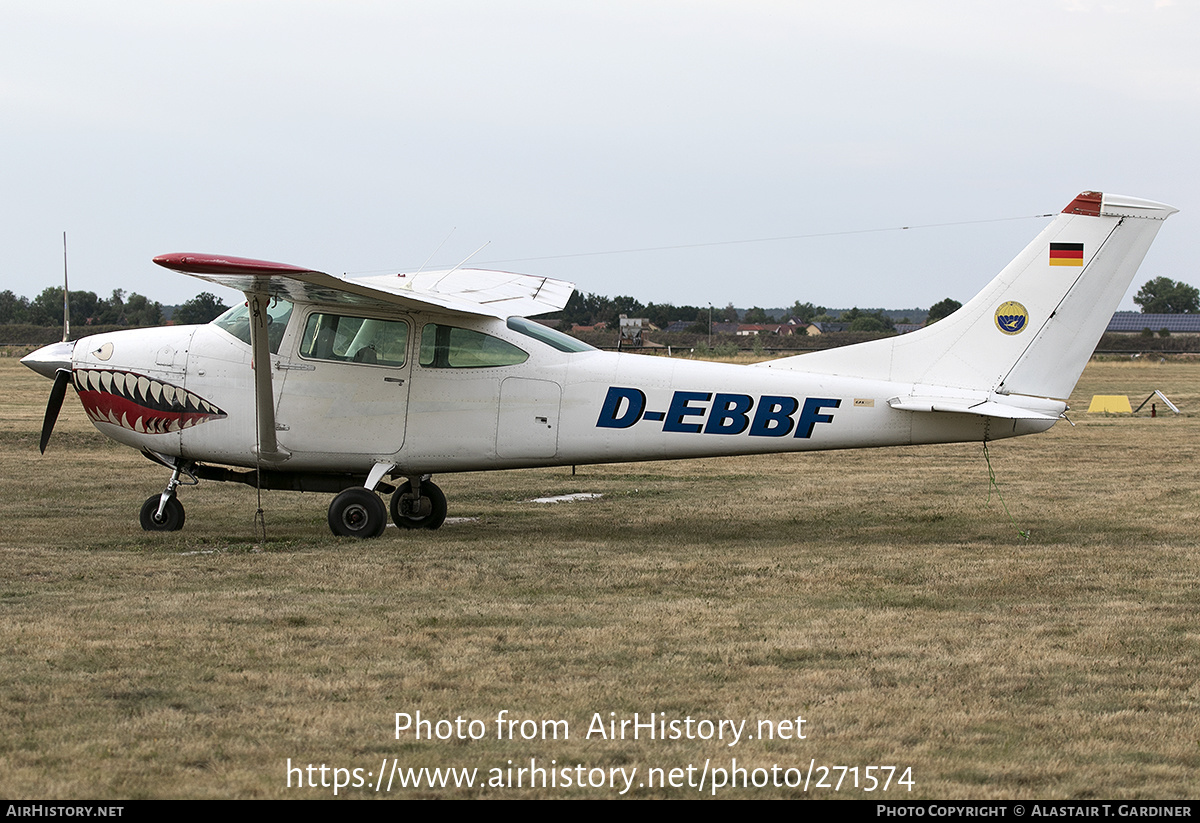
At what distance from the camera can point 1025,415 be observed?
10773 millimetres

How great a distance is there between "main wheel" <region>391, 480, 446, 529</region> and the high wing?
2.01m

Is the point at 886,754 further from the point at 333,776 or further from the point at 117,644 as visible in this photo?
the point at 117,644

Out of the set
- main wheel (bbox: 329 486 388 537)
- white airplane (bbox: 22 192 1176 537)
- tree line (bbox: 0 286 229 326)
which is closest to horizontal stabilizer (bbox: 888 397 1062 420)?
white airplane (bbox: 22 192 1176 537)

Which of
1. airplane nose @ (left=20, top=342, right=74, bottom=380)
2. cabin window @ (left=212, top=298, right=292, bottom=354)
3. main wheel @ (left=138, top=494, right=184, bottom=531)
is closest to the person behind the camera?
cabin window @ (left=212, top=298, right=292, bottom=354)

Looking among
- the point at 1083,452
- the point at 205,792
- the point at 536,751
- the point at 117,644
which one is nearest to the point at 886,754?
the point at 536,751

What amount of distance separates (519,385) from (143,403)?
360cm

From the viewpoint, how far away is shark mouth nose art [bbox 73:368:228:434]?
1143cm

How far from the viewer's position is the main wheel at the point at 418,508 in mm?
12219

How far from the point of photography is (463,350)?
37.2 feet

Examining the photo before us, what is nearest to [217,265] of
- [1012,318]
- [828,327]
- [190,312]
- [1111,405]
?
[1012,318]

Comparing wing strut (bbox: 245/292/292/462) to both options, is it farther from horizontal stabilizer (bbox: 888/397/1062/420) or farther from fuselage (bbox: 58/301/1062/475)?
horizontal stabilizer (bbox: 888/397/1062/420)

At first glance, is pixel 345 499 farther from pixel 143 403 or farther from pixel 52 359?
pixel 52 359

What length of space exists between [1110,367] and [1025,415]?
164 ft

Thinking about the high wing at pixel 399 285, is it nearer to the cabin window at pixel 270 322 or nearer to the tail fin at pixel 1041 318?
the cabin window at pixel 270 322
